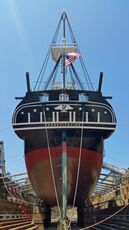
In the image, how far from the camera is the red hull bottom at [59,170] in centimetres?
1604

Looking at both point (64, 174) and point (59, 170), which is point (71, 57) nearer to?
point (59, 170)

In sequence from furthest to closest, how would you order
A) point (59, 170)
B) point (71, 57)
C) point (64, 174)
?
point (71, 57) → point (59, 170) → point (64, 174)

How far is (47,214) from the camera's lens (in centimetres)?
2212

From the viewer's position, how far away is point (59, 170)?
15.9m

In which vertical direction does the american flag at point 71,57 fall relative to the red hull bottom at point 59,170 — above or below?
above

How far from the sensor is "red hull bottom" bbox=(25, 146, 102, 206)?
16.0 meters

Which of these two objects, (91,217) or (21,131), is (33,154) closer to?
(21,131)

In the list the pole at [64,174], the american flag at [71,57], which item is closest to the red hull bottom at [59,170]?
the pole at [64,174]

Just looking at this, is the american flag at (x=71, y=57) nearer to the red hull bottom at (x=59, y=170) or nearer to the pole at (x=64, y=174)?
the red hull bottom at (x=59, y=170)

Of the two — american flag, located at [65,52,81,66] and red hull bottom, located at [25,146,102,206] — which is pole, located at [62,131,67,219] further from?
american flag, located at [65,52,81,66]

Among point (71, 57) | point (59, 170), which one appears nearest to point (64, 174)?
point (59, 170)

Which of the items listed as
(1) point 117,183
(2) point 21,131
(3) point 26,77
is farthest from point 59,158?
(1) point 117,183

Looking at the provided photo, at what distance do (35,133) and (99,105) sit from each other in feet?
10.3

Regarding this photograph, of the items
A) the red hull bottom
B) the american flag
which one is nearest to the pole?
the red hull bottom
